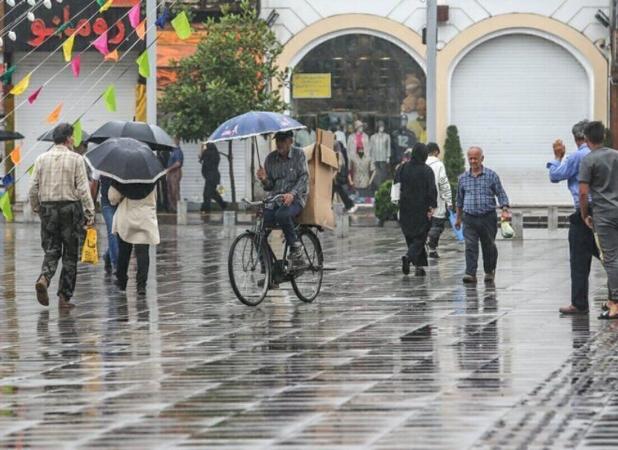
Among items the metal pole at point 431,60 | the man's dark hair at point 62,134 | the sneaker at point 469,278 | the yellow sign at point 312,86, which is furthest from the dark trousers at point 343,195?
the man's dark hair at point 62,134

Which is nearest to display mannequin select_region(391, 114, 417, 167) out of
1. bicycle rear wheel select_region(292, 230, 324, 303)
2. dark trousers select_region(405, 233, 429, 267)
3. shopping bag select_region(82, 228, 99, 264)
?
dark trousers select_region(405, 233, 429, 267)

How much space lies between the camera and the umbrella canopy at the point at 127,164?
1809cm

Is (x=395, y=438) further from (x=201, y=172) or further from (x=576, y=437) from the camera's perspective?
(x=201, y=172)

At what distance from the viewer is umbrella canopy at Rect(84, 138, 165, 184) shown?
59.4 ft

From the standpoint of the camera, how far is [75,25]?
136 ft

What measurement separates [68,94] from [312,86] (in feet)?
19.8

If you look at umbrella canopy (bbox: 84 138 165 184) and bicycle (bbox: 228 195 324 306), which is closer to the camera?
bicycle (bbox: 228 195 324 306)

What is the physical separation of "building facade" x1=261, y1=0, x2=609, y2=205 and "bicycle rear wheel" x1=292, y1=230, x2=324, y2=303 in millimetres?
24464

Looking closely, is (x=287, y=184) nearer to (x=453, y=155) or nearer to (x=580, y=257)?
(x=580, y=257)

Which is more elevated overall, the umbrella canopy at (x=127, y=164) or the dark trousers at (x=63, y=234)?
the umbrella canopy at (x=127, y=164)

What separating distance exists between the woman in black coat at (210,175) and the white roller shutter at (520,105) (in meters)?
6.08

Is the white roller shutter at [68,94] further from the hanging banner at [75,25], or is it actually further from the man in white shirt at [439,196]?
the man in white shirt at [439,196]

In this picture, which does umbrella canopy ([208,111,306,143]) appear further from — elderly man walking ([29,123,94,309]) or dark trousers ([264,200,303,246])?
elderly man walking ([29,123,94,309])

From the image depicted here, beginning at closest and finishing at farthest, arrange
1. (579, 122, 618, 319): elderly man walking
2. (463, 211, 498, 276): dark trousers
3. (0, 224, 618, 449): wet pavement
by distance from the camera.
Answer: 1. (0, 224, 618, 449): wet pavement
2. (579, 122, 618, 319): elderly man walking
3. (463, 211, 498, 276): dark trousers
